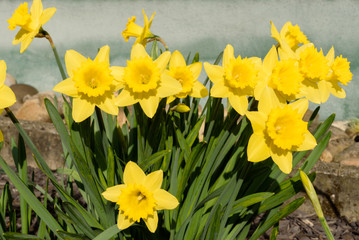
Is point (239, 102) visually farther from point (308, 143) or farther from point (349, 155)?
point (349, 155)

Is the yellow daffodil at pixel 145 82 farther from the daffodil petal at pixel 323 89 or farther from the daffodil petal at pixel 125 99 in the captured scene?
Result: the daffodil petal at pixel 323 89

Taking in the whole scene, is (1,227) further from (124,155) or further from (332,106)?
(332,106)

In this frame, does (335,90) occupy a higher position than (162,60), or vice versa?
(162,60)

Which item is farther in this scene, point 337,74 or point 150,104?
point 337,74

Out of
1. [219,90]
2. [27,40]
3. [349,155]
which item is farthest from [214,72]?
[349,155]

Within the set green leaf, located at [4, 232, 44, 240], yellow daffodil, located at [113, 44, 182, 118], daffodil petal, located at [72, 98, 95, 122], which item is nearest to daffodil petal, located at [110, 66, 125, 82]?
yellow daffodil, located at [113, 44, 182, 118]

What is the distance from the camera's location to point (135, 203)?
96 centimetres

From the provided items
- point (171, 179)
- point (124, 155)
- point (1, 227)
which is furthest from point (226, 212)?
point (1, 227)

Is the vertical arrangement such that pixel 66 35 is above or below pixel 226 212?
below

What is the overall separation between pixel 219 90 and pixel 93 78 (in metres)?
0.34

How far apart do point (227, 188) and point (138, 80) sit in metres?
0.42

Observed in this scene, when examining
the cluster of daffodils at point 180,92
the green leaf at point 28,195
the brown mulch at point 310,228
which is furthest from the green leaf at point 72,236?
the brown mulch at point 310,228

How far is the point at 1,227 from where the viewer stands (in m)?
1.25

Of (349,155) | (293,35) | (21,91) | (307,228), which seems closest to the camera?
(293,35)
